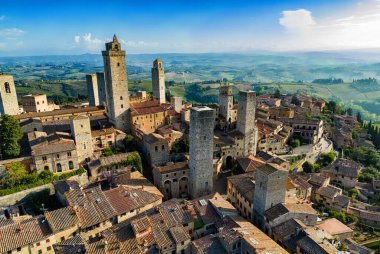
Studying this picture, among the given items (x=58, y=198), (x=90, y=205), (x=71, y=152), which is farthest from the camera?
(x=71, y=152)

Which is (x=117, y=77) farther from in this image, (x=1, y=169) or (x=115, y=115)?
(x=1, y=169)

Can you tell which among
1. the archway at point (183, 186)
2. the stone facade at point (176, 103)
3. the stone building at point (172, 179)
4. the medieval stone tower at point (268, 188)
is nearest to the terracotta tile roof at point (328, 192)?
the medieval stone tower at point (268, 188)

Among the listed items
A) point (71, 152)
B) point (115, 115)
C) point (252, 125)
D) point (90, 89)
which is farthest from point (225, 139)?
point (90, 89)

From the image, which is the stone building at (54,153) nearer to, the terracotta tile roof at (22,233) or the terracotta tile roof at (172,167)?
the terracotta tile roof at (22,233)

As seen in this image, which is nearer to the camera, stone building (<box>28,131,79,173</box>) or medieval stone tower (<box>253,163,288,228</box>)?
medieval stone tower (<box>253,163,288,228</box>)

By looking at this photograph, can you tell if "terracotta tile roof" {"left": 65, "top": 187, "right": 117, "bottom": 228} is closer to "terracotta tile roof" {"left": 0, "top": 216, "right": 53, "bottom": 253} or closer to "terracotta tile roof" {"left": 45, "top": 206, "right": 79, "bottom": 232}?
"terracotta tile roof" {"left": 45, "top": 206, "right": 79, "bottom": 232}

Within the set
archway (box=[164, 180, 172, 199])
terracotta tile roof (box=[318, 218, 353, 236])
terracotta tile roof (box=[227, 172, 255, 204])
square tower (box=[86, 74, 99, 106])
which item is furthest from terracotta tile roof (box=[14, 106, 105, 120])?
terracotta tile roof (box=[318, 218, 353, 236])
